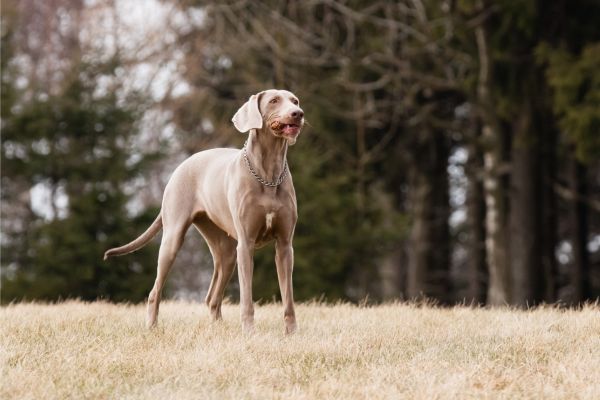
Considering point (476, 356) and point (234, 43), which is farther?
point (234, 43)

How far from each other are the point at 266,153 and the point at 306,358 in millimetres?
1672

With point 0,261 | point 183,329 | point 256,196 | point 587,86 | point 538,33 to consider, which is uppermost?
point 538,33

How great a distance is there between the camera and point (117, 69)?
739 inches

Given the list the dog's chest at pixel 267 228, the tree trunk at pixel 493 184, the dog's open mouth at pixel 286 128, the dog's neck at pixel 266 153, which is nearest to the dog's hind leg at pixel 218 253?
the dog's chest at pixel 267 228

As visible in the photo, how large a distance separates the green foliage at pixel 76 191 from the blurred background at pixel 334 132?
0.12ft

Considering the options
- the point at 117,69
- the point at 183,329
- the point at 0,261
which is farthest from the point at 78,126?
the point at 183,329

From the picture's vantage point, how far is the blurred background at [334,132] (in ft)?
51.0

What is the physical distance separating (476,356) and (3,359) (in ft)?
10.1

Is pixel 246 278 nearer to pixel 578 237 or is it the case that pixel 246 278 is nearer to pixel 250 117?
pixel 250 117

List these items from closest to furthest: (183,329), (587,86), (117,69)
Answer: (183,329) < (587,86) < (117,69)

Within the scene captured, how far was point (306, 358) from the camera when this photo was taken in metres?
5.79

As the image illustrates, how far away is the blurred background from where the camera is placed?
15547mm

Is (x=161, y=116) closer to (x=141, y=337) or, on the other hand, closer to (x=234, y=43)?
(x=234, y=43)

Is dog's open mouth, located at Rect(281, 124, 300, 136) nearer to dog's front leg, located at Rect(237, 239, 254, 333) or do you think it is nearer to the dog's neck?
the dog's neck
